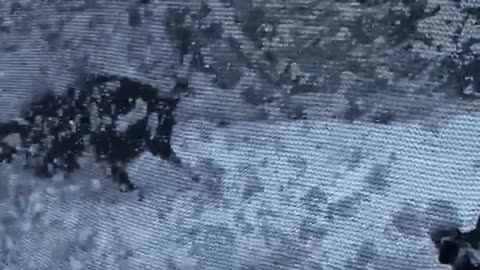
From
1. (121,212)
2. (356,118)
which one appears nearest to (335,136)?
(356,118)

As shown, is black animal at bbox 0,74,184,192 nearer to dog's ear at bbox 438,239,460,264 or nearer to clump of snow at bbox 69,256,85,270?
clump of snow at bbox 69,256,85,270

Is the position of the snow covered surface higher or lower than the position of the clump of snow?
higher

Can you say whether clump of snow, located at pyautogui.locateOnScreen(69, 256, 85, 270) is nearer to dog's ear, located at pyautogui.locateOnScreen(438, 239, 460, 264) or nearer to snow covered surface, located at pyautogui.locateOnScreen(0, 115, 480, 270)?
snow covered surface, located at pyautogui.locateOnScreen(0, 115, 480, 270)

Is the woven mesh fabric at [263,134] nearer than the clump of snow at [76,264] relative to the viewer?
Yes

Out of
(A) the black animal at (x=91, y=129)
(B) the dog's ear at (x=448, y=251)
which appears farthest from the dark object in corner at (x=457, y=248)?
(A) the black animal at (x=91, y=129)

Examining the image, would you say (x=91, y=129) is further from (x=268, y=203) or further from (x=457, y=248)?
(x=457, y=248)

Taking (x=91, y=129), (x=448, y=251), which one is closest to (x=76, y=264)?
(x=91, y=129)

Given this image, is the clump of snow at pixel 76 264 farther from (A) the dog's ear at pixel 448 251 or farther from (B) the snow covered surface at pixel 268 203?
(A) the dog's ear at pixel 448 251

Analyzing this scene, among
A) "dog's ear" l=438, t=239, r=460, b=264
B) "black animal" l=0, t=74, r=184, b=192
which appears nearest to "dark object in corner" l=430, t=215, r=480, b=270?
"dog's ear" l=438, t=239, r=460, b=264

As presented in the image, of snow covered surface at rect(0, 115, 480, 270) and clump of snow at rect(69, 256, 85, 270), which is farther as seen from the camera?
clump of snow at rect(69, 256, 85, 270)

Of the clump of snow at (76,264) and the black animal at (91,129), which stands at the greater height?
the black animal at (91,129)
